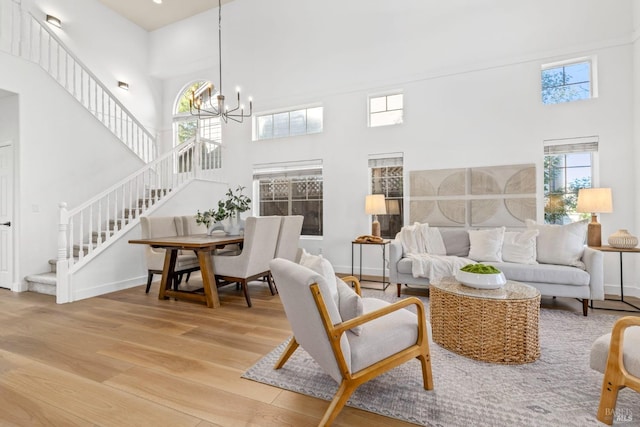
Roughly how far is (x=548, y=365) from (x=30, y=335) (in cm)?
416

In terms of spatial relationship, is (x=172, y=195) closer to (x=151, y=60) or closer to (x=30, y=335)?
(x=30, y=335)

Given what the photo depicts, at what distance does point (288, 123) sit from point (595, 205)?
4885 mm

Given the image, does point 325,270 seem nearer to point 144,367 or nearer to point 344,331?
point 344,331

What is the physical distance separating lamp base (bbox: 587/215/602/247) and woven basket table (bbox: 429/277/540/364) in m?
1.98

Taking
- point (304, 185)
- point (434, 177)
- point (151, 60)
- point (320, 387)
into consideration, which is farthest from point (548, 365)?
point (151, 60)

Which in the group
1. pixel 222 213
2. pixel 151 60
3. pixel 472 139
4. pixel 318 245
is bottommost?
pixel 318 245

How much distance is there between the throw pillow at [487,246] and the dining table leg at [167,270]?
12.4ft

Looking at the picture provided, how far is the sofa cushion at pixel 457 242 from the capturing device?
4.25m

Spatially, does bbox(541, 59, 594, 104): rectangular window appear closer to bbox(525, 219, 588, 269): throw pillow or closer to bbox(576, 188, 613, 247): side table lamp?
bbox(576, 188, 613, 247): side table lamp

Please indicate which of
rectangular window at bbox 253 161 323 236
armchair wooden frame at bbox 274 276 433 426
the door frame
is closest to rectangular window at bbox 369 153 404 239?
rectangular window at bbox 253 161 323 236

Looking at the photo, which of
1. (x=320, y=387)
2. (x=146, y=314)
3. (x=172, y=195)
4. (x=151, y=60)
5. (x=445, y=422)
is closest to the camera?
(x=445, y=422)

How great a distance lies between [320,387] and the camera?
1.92 metres

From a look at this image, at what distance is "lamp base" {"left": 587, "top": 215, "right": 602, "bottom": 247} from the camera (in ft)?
11.9

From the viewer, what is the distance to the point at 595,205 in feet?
11.9
